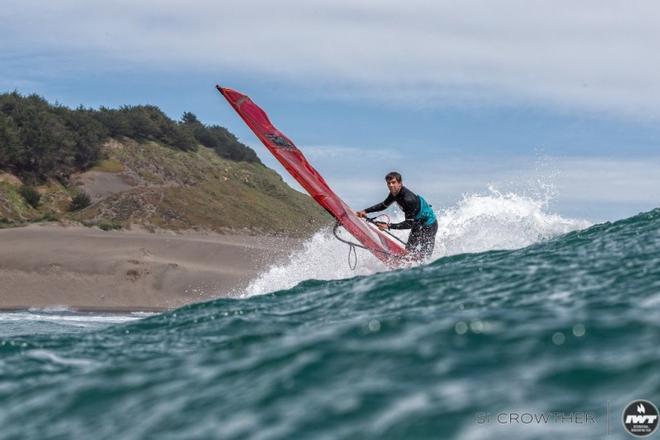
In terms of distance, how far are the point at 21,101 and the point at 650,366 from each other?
4653cm

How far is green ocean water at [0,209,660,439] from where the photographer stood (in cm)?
477

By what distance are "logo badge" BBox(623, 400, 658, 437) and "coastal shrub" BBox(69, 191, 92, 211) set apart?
37619 mm

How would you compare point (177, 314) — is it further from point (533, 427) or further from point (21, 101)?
point (21, 101)

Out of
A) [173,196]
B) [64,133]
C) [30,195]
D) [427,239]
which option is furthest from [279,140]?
[64,133]

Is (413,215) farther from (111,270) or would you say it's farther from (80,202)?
(80,202)

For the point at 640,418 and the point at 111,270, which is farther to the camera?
the point at 111,270

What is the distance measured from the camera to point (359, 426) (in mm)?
4723

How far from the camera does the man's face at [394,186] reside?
1511cm

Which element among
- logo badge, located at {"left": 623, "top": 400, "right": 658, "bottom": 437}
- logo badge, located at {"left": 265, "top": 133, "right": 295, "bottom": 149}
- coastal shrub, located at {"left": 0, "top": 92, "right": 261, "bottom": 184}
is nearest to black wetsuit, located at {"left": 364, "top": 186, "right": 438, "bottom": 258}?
logo badge, located at {"left": 265, "top": 133, "right": 295, "bottom": 149}

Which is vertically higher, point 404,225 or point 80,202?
point 80,202

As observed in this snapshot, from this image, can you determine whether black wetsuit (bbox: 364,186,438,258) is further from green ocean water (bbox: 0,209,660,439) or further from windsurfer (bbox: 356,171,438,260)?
green ocean water (bbox: 0,209,660,439)

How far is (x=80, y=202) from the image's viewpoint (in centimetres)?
4047

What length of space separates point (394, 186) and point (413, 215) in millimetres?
682

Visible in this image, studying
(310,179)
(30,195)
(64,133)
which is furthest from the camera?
(64,133)
